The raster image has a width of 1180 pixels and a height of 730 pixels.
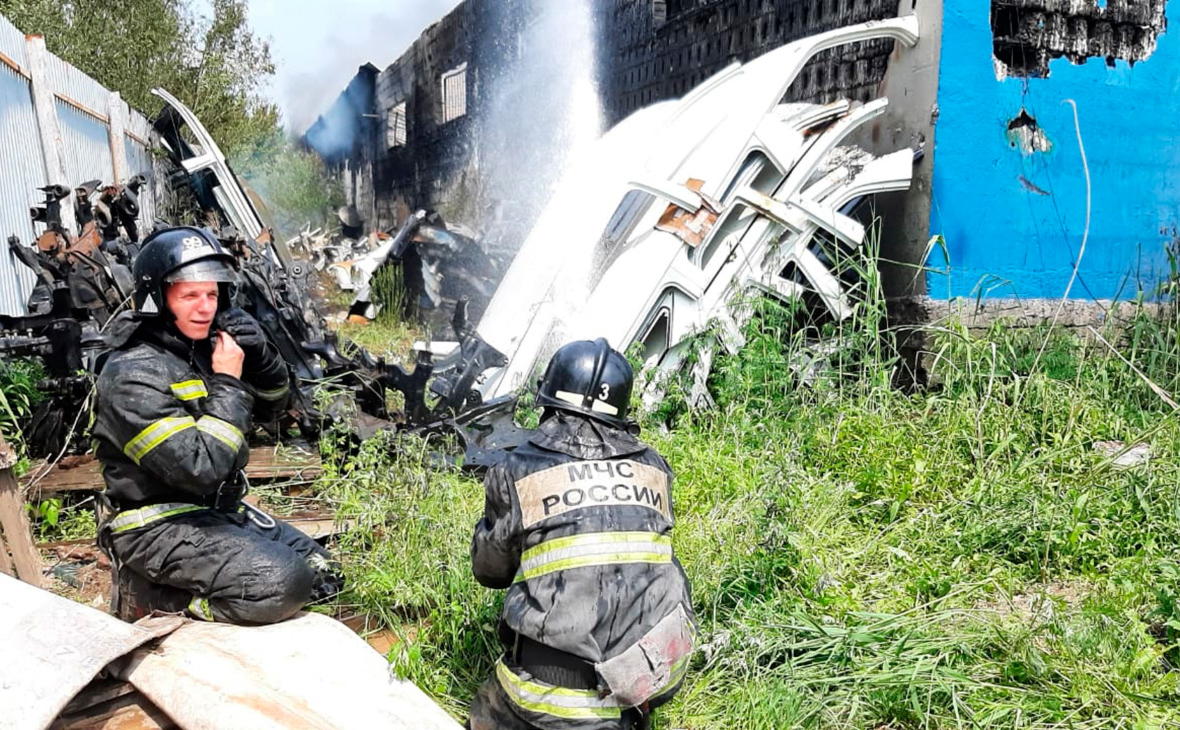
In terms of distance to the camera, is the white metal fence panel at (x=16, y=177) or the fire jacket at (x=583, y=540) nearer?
the fire jacket at (x=583, y=540)

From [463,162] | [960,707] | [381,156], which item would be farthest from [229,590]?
[381,156]

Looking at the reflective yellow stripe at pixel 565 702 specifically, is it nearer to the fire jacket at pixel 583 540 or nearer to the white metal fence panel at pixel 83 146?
the fire jacket at pixel 583 540

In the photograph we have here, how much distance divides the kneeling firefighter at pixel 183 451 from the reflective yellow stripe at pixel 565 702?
1.03m

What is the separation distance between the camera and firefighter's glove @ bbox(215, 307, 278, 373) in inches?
113

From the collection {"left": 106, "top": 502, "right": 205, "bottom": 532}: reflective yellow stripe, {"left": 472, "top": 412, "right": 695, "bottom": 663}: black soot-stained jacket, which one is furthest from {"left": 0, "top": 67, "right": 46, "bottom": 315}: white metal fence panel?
{"left": 472, "top": 412, "right": 695, "bottom": 663}: black soot-stained jacket

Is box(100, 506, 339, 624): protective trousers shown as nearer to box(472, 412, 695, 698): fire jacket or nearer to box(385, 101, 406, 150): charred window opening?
box(472, 412, 695, 698): fire jacket

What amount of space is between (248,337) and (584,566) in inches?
57.2

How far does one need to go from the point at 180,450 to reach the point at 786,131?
3.82 meters

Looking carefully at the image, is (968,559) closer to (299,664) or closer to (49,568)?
(299,664)

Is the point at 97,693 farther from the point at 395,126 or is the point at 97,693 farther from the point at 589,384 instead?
the point at 395,126

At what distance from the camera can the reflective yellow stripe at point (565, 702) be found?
7.07 feet

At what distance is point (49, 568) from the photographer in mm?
3680

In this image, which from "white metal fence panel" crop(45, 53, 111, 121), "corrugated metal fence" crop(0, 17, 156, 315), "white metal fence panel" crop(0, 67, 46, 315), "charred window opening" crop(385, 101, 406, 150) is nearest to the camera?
"white metal fence panel" crop(0, 67, 46, 315)

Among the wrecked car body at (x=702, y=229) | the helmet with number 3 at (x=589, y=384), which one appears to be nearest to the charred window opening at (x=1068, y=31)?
the wrecked car body at (x=702, y=229)
